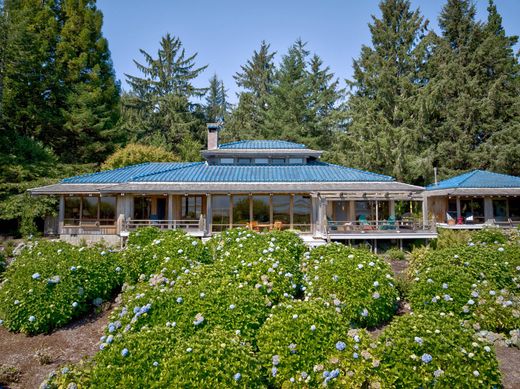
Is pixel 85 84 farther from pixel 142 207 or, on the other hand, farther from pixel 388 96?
pixel 388 96

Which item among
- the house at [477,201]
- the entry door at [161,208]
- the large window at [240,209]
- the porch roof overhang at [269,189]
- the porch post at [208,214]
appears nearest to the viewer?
the porch roof overhang at [269,189]

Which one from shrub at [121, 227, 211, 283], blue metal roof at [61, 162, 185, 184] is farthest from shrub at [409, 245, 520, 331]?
blue metal roof at [61, 162, 185, 184]

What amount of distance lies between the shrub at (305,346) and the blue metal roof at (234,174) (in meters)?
13.3

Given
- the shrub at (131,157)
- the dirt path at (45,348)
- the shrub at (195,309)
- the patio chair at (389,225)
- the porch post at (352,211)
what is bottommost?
the dirt path at (45,348)

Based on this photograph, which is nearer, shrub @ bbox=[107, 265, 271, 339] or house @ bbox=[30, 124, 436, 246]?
shrub @ bbox=[107, 265, 271, 339]

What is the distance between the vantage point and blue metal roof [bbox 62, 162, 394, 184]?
1873 cm

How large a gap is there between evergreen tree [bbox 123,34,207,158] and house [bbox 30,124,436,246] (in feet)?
60.5

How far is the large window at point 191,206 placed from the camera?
2002cm

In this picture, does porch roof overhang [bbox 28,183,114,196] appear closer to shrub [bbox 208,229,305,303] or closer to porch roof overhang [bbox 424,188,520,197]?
shrub [bbox 208,229,305,303]

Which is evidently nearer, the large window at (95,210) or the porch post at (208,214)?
the porch post at (208,214)

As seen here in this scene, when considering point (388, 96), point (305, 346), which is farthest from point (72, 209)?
point (388, 96)

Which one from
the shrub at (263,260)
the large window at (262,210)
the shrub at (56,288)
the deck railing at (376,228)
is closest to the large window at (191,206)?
the large window at (262,210)

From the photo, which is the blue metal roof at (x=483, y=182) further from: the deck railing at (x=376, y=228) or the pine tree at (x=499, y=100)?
the pine tree at (x=499, y=100)

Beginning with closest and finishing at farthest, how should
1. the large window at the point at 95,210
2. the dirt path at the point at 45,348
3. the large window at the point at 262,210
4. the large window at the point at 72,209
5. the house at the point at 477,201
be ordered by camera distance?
the dirt path at the point at 45,348 → the large window at the point at 262,210 → the large window at the point at 95,210 → the large window at the point at 72,209 → the house at the point at 477,201
